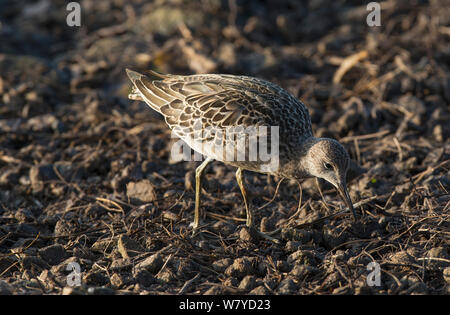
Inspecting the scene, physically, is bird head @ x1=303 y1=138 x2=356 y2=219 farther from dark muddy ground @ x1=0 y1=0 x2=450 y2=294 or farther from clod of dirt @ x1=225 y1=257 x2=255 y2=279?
clod of dirt @ x1=225 y1=257 x2=255 y2=279

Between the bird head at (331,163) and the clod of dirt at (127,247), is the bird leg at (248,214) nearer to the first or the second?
the bird head at (331,163)

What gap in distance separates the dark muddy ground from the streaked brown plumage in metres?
0.57

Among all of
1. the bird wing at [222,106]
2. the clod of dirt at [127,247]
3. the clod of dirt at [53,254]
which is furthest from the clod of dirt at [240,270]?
the clod of dirt at [53,254]

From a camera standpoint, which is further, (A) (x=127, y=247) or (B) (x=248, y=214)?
(B) (x=248, y=214)

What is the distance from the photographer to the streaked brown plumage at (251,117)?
5879 mm

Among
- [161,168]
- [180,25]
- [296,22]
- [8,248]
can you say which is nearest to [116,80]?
[180,25]

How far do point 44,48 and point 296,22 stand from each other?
4.88m

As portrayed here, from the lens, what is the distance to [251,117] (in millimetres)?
6105

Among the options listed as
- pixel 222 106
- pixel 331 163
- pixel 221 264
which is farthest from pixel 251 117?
pixel 221 264

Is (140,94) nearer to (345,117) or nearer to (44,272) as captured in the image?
(44,272)

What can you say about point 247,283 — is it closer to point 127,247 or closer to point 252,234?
point 252,234

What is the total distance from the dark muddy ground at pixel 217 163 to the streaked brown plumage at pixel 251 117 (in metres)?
0.57

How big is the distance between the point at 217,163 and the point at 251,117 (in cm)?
192

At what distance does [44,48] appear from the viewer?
11.9 meters
